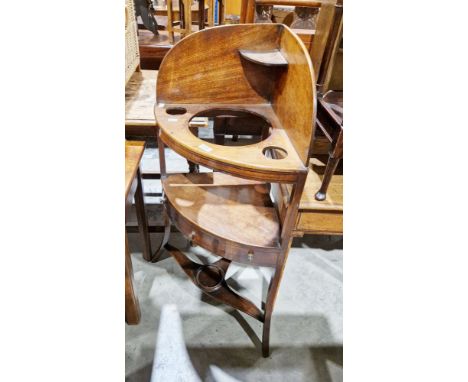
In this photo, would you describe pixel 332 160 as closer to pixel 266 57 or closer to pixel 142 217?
pixel 266 57

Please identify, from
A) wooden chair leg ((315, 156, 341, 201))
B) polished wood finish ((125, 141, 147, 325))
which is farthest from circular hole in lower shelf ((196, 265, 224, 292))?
wooden chair leg ((315, 156, 341, 201))

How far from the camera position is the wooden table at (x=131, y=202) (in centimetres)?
109

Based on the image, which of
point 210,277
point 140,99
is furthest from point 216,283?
point 140,99

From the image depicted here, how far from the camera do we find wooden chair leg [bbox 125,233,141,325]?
1159 millimetres

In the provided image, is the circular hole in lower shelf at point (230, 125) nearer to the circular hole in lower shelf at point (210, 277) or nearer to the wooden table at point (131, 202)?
the wooden table at point (131, 202)

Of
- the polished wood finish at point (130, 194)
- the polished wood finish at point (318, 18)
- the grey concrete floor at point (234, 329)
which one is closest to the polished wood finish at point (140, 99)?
the polished wood finish at point (130, 194)

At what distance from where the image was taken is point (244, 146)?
92 cm

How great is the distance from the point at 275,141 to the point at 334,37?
478 millimetres

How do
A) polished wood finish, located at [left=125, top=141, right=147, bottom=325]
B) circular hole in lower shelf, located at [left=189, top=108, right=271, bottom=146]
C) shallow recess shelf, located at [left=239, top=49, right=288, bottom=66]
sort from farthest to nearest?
1. circular hole in lower shelf, located at [left=189, top=108, right=271, bottom=146]
2. polished wood finish, located at [left=125, top=141, right=147, bottom=325]
3. shallow recess shelf, located at [left=239, top=49, right=288, bottom=66]

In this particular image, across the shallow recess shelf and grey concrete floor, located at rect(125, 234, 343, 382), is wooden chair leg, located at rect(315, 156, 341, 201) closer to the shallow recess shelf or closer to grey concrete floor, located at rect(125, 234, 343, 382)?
the shallow recess shelf

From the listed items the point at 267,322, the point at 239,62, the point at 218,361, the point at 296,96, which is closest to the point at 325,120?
the point at 296,96

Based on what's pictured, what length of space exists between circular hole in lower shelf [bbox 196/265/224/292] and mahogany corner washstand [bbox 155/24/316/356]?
2 cm

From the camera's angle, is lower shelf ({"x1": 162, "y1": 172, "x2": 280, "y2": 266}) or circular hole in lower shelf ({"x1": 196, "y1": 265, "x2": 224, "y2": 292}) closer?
lower shelf ({"x1": 162, "y1": 172, "x2": 280, "y2": 266})

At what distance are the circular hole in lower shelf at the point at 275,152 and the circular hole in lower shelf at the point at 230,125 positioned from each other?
0.53ft
